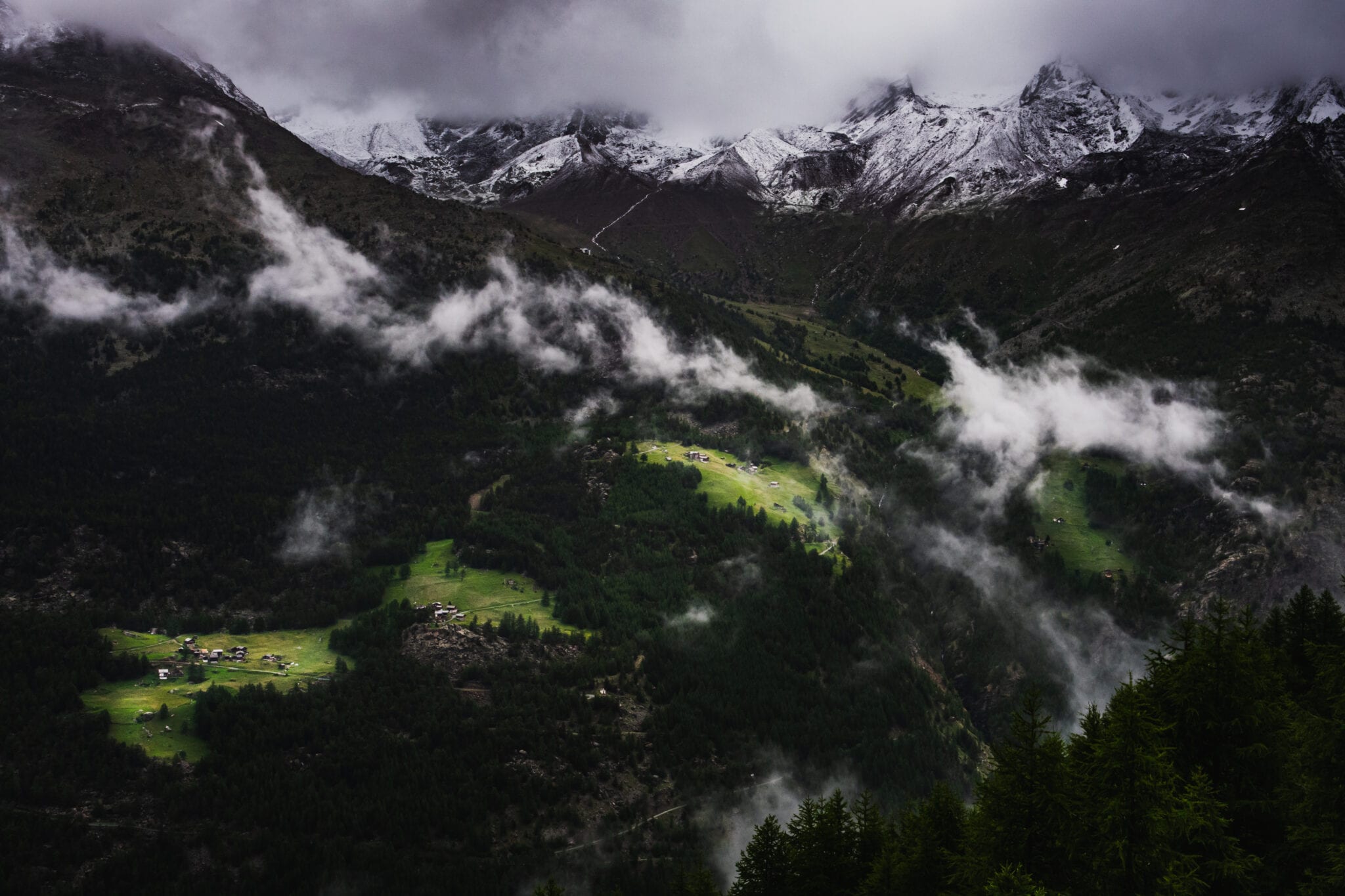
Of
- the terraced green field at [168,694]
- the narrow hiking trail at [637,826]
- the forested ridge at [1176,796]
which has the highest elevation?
the terraced green field at [168,694]

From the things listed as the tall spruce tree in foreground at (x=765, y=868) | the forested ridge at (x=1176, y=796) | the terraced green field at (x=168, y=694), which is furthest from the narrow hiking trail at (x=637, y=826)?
the forested ridge at (x=1176, y=796)

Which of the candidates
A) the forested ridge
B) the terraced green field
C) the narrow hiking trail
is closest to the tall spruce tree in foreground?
the forested ridge

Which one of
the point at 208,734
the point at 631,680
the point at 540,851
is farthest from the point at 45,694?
the point at 631,680

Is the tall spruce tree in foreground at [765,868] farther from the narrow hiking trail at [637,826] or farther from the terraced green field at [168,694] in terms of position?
the terraced green field at [168,694]

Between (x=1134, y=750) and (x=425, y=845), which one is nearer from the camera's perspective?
(x=1134, y=750)

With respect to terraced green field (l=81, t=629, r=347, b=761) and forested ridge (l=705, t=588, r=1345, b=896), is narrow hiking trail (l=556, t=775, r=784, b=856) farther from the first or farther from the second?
forested ridge (l=705, t=588, r=1345, b=896)

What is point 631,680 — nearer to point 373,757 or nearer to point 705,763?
point 705,763

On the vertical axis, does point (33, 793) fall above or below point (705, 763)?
above

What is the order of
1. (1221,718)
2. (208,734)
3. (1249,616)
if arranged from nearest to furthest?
(1221,718) → (1249,616) → (208,734)

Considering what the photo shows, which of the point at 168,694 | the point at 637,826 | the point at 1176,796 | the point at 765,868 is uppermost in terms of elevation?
the point at 168,694

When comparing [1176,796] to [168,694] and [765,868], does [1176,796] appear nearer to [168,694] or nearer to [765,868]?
[765,868]

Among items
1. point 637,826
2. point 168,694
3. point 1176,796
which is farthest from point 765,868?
point 168,694
